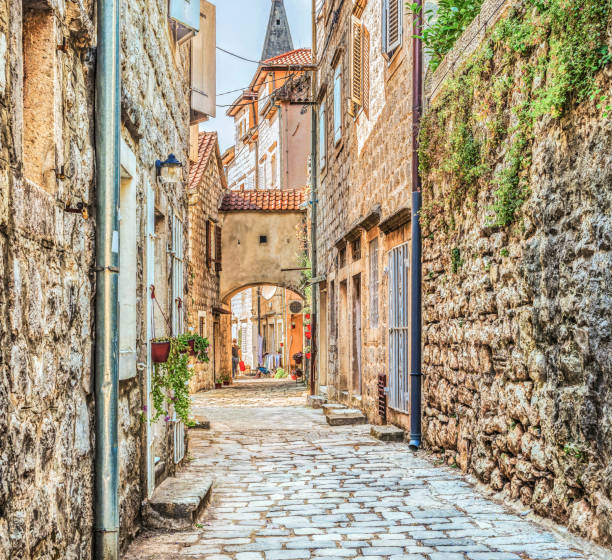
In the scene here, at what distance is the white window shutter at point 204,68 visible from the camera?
926cm

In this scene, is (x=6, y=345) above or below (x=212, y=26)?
below

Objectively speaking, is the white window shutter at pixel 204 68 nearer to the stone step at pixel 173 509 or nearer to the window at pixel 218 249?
the stone step at pixel 173 509

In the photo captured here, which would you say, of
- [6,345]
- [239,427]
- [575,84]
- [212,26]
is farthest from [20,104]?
[239,427]

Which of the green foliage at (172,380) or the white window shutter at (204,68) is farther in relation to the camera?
the white window shutter at (204,68)

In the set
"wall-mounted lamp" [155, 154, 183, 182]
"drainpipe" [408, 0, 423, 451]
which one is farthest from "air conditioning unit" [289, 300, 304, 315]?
"wall-mounted lamp" [155, 154, 183, 182]

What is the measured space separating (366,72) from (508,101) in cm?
610

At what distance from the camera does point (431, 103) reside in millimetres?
7781

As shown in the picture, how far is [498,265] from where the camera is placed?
5.76 meters

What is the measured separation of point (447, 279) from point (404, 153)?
219cm

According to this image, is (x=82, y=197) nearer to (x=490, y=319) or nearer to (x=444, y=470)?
(x=490, y=319)

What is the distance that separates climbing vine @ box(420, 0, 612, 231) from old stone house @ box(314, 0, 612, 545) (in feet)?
0.06

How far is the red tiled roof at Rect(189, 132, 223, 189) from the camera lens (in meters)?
19.7

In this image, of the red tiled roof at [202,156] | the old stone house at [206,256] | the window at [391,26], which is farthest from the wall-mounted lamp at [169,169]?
the red tiled roof at [202,156]

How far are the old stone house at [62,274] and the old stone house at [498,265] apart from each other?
2545mm
